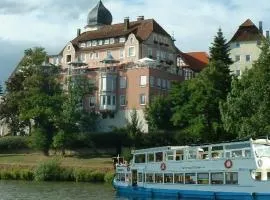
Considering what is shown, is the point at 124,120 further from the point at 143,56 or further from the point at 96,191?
the point at 96,191

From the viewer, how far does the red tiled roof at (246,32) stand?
11581 cm

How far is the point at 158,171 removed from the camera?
169 feet

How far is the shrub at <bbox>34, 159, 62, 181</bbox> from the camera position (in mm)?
75125

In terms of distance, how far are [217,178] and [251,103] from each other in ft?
66.6

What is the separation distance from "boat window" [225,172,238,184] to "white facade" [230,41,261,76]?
73377mm

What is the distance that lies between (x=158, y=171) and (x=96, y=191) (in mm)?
8357

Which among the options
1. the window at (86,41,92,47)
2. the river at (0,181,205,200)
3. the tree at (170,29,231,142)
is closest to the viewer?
the river at (0,181,205,200)

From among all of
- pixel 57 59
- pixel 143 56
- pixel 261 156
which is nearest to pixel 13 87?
pixel 57 59

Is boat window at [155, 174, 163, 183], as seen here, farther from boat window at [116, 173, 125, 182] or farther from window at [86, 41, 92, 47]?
window at [86, 41, 92, 47]

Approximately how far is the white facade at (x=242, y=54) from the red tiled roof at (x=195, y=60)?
31.7 feet

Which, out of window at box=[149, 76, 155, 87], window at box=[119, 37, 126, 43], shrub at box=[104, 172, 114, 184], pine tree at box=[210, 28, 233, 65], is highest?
window at box=[119, 37, 126, 43]

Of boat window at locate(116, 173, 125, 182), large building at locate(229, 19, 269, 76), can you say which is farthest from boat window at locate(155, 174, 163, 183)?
large building at locate(229, 19, 269, 76)

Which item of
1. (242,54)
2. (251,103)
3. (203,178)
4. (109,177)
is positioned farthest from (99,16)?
(203,178)

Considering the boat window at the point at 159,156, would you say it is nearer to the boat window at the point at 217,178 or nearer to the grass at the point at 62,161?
the boat window at the point at 217,178
